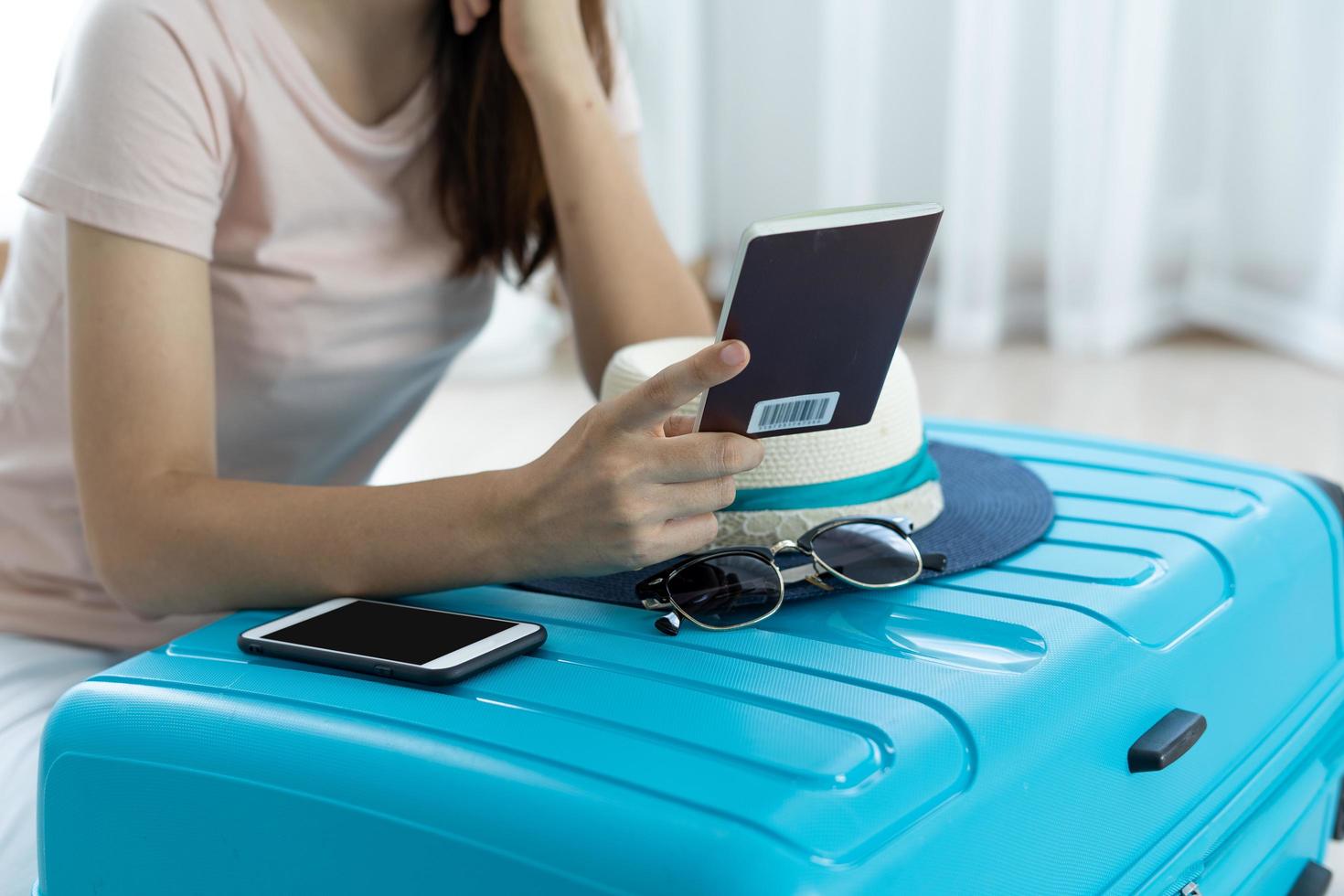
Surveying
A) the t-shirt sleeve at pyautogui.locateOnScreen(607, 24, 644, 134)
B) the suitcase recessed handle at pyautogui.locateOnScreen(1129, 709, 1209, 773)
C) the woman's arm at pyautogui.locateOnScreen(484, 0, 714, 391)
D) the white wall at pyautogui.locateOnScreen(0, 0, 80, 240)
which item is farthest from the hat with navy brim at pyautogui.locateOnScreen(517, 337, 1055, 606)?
the white wall at pyautogui.locateOnScreen(0, 0, 80, 240)

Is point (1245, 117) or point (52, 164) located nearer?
point (52, 164)

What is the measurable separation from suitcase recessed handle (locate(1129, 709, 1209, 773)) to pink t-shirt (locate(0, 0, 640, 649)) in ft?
1.69

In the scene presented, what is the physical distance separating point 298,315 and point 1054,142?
2.08 metres

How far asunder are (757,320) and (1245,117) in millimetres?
2430

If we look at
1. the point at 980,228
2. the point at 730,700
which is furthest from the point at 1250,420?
the point at 730,700

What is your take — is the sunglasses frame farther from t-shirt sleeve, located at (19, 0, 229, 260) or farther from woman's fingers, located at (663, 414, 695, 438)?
t-shirt sleeve, located at (19, 0, 229, 260)

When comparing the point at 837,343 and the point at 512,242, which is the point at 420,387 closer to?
the point at 512,242

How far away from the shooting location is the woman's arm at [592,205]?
3.31 ft

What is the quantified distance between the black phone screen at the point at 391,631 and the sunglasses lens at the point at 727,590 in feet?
0.29

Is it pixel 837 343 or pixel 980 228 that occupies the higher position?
pixel 837 343

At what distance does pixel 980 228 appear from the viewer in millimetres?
2738

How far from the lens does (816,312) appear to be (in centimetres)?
63

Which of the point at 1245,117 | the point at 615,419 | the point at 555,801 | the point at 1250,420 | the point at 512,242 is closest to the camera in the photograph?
the point at 555,801

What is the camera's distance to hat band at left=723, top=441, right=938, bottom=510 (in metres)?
0.74
